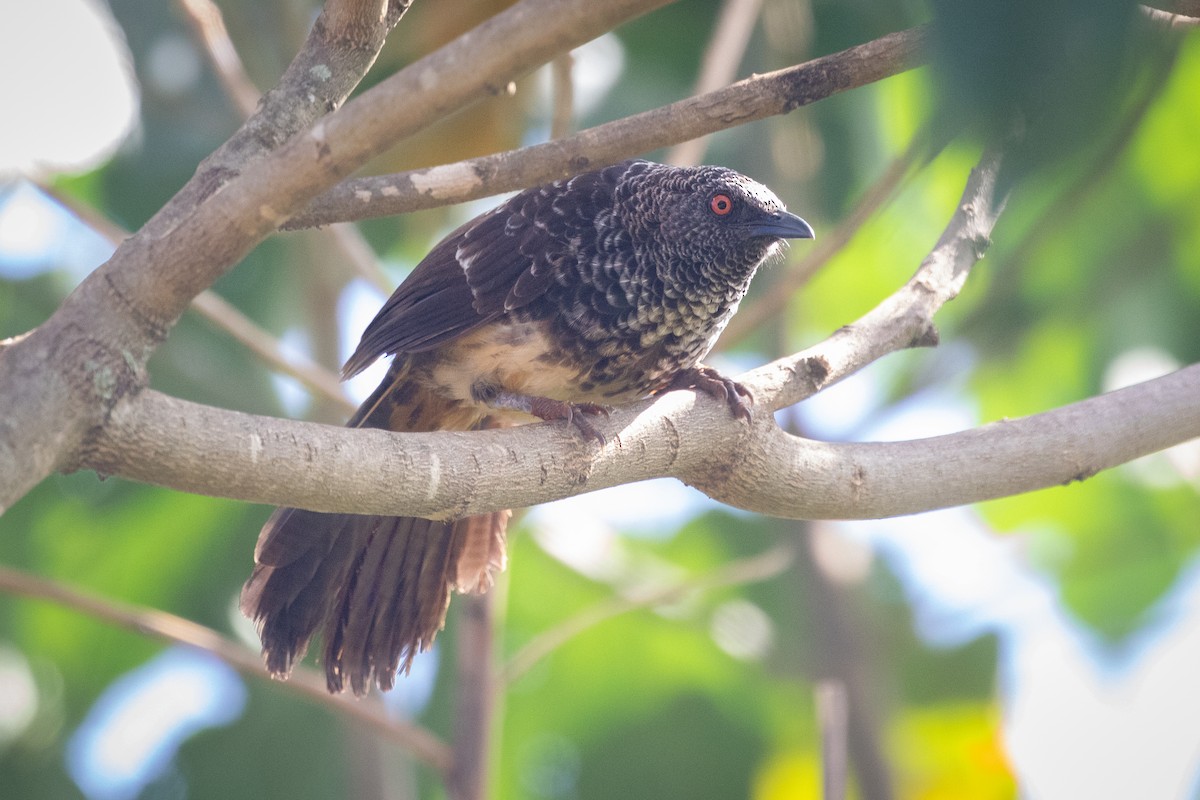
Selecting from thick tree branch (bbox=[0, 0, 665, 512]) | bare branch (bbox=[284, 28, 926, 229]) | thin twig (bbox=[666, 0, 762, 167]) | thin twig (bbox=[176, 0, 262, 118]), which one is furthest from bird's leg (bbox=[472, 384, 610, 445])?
thin twig (bbox=[666, 0, 762, 167])

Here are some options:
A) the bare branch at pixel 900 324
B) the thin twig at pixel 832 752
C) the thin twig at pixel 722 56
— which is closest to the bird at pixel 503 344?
the bare branch at pixel 900 324

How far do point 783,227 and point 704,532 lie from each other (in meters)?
3.54

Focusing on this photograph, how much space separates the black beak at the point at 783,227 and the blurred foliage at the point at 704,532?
1954 mm

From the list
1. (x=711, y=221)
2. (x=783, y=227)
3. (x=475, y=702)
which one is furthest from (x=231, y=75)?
(x=475, y=702)

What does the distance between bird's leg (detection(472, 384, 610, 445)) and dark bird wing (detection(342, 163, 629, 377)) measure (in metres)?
0.21

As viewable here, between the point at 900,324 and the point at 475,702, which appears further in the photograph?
the point at 475,702

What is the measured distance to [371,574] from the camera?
3459 millimetres

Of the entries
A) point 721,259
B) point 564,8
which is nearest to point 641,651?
point 721,259

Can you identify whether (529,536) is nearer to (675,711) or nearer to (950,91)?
(675,711)

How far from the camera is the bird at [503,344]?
3.35 meters

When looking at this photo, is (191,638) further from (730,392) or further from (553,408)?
(730,392)

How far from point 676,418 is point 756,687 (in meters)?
4.18

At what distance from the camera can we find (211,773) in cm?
607

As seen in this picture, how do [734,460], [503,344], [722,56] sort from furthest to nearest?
1. [722,56]
2. [503,344]
3. [734,460]
